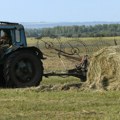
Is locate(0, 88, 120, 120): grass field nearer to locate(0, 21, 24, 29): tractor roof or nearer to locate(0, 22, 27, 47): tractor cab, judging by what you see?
locate(0, 22, 27, 47): tractor cab

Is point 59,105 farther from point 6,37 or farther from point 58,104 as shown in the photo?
point 6,37

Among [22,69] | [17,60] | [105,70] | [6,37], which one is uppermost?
[6,37]

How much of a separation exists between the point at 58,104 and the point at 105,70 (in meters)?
3.61

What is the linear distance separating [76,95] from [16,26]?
413cm

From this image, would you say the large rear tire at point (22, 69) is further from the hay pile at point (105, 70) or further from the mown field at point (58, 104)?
the hay pile at point (105, 70)

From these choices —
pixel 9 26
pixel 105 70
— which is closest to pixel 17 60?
pixel 9 26

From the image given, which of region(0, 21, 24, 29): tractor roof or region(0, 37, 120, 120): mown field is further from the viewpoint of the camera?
region(0, 21, 24, 29): tractor roof

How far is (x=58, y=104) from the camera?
36.9 ft

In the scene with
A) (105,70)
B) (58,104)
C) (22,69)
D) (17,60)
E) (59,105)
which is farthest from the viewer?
(22,69)

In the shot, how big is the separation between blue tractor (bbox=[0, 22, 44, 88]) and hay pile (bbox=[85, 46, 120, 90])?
6.20ft

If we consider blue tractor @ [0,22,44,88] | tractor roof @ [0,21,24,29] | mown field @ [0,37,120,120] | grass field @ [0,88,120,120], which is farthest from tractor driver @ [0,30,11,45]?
grass field @ [0,88,120,120]

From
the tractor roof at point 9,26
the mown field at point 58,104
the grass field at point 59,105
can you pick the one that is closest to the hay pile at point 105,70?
the mown field at point 58,104

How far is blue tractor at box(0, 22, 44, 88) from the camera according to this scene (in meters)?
15.3

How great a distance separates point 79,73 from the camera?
1720 centimetres
